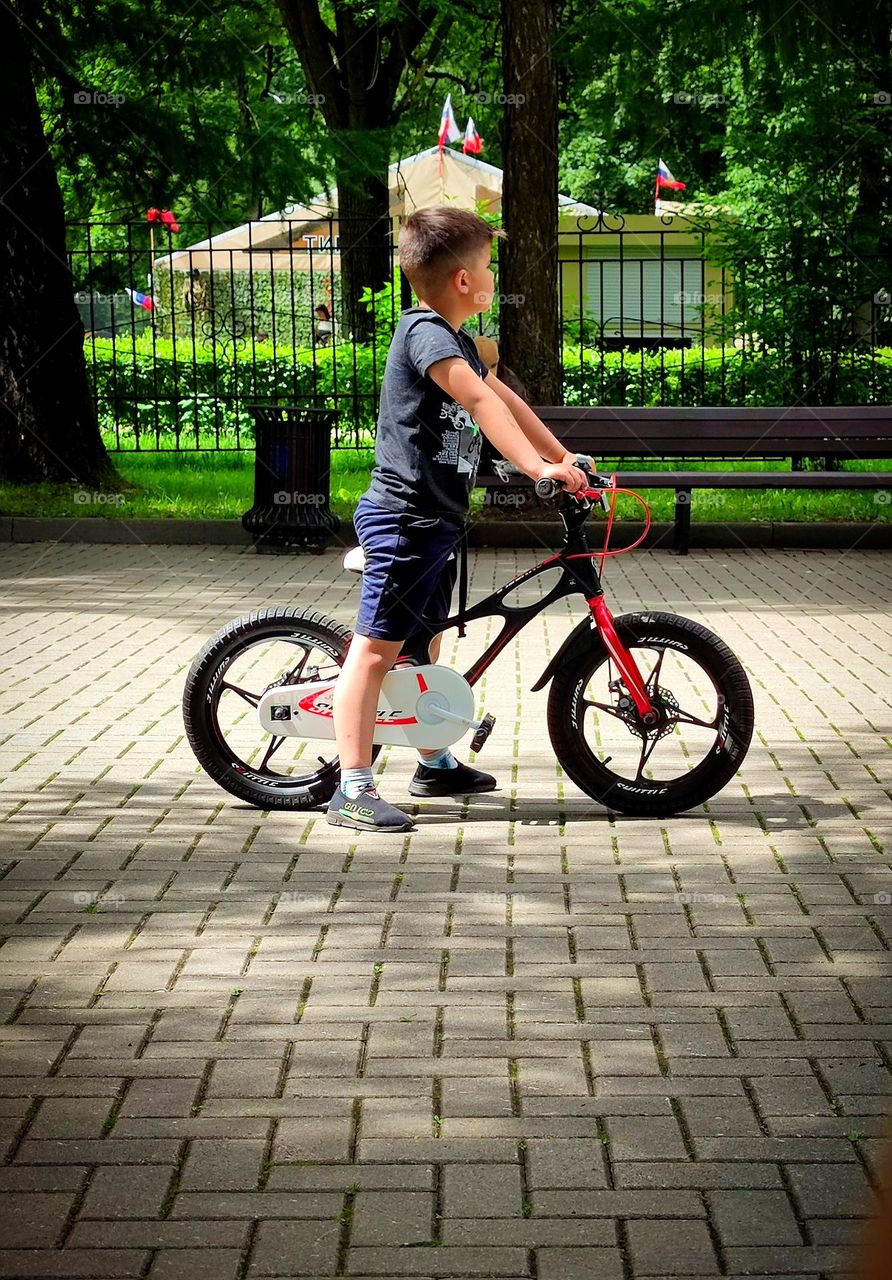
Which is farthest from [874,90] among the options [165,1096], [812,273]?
[165,1096]

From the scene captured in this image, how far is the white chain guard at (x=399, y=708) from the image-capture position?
17.8 ft

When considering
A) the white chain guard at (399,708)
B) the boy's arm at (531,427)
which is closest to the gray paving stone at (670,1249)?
the white chain guard at (399,708)

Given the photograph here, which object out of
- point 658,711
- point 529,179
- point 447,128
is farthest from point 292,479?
point 447,128

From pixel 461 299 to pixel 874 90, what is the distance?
12.6 metres

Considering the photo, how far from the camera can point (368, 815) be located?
535cm

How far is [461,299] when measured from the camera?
5172 mm

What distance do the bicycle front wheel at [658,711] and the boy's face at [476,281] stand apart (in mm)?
1085

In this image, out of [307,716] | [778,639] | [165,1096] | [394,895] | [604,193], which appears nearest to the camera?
[165,1096]

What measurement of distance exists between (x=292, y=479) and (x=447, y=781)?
7023 mm

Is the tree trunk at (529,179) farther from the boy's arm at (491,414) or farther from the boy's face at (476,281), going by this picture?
the boy's arm at (491,414)

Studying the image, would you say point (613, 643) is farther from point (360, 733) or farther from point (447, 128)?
point (447, 128)

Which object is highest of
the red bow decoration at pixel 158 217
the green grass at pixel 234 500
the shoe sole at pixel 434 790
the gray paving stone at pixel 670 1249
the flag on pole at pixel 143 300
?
the red bow decoration at pixel 158 217

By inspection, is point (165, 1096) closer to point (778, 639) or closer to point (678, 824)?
point (678, 824)

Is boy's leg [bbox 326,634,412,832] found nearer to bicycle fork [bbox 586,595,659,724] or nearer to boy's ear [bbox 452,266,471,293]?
bicycle fork [bbox 586,595,659,724]
